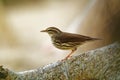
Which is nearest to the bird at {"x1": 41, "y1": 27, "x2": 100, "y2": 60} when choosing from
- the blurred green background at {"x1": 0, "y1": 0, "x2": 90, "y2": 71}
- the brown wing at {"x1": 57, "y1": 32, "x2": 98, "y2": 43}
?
the brown wing at {"x1": 57, "y1": 32, "x2": 98, "y2": 43}

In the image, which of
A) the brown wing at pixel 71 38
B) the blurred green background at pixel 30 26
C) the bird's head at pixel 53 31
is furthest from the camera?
the blurred green background at pixel 30 26

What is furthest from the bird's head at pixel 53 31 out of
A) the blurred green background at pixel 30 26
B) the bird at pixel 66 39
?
the blurred green background at pixel 30 26

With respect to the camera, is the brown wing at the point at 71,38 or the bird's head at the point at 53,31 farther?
the bird's head at the point at 53,31

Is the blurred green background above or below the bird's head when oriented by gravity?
above

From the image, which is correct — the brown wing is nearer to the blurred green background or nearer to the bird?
the bird

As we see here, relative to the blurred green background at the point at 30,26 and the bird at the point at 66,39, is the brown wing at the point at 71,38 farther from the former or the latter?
the blurred green background at the point at 30,26

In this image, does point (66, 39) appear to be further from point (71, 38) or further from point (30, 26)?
point (30, 26)

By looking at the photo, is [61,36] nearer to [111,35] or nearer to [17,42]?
[111,35]

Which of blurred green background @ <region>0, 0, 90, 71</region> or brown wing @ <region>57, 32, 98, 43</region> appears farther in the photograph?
blurred green background @ <region>0, 0, 90, 71</region>
